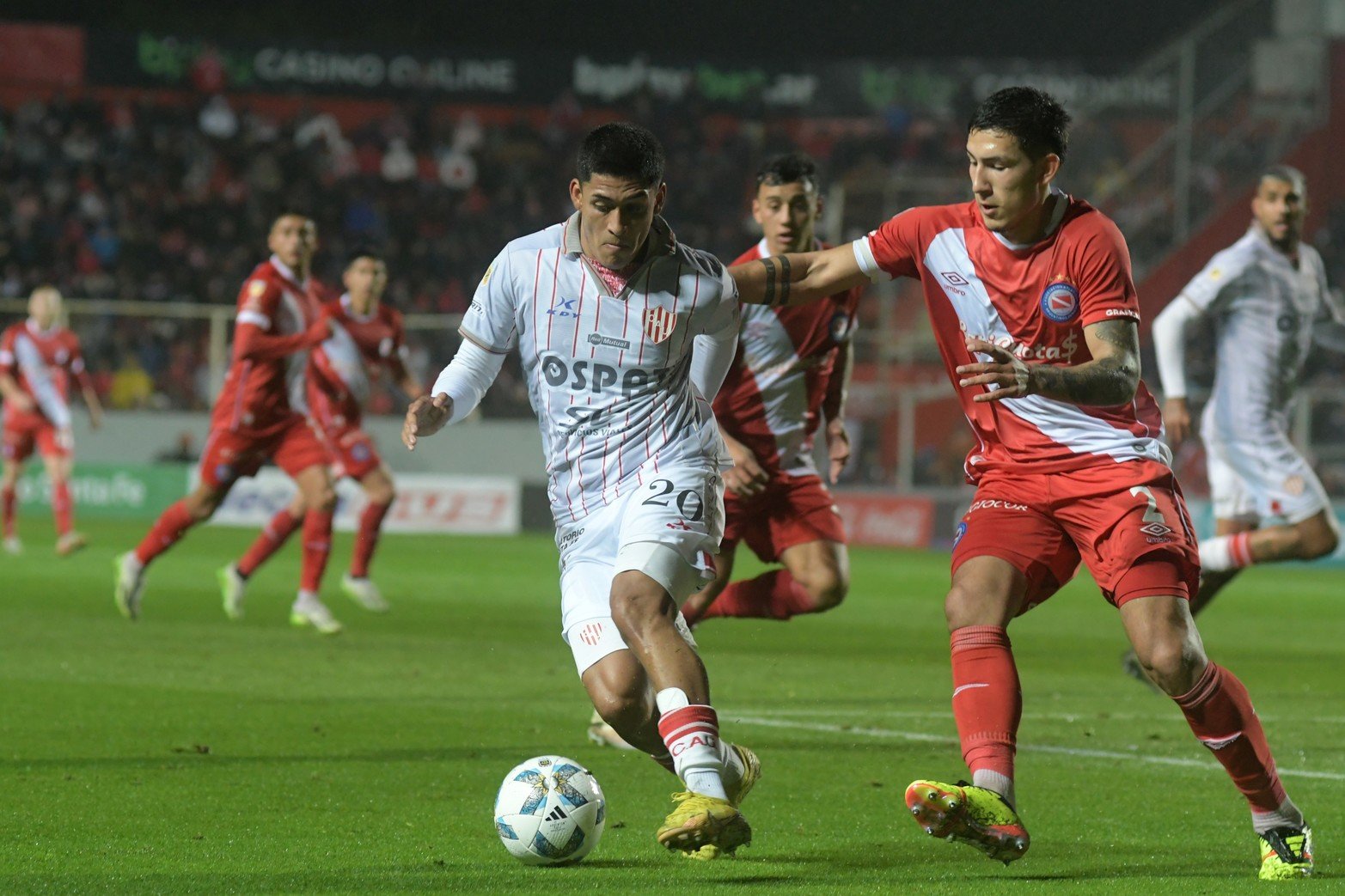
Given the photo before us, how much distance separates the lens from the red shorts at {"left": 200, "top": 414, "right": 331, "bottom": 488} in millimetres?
11266

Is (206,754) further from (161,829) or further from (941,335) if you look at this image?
(941,335)

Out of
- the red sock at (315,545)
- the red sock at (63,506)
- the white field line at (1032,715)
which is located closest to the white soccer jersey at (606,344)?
the white field line at (1032,715)

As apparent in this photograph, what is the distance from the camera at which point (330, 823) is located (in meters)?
5.17

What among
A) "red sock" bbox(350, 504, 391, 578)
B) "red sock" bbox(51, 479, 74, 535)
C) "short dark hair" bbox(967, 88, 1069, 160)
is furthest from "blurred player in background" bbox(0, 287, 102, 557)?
"short dark hair" bbox(967, 88, 1069, 160)

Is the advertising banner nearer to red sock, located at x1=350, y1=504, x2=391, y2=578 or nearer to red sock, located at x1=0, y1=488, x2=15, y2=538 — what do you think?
red sock, located at x1=0, y1=488, x2=15, y2=538

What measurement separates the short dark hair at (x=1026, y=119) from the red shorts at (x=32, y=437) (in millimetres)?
15063

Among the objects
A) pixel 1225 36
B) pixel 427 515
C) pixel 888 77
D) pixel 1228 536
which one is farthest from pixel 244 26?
pixel 1228 536

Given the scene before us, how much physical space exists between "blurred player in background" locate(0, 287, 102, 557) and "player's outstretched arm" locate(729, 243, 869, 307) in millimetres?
14074

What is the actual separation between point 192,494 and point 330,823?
21.3 feet

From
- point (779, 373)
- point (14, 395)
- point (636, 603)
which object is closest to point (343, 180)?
point (14, 395)

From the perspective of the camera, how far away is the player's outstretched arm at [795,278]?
5.08 m

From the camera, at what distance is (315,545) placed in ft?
37.8

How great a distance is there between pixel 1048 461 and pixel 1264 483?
5175 millimetres

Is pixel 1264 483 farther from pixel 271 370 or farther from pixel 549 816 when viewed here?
pixel 549 816
